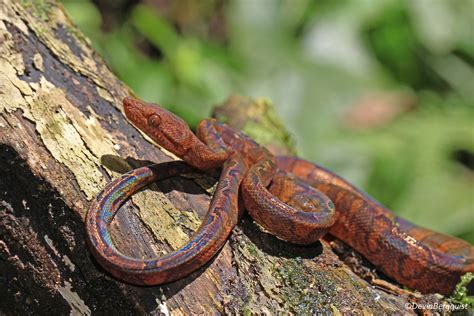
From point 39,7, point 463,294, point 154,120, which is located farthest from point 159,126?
point 463,294

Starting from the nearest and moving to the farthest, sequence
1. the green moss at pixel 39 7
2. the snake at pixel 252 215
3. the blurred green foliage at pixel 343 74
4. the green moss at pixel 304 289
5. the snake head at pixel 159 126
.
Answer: the snake at pixel 252 215
the green moss at pixel 304 289
the snake head at pixel 159 126
the green moss at pixel 39 7
the blurred green foliage at pixel 343 74

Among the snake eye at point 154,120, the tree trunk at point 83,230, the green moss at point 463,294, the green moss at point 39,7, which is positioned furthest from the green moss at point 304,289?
the green moss at point 39,7

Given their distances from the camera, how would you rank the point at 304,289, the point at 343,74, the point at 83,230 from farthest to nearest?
1. the point at 343,74
2. the point at 304,289
3. the point at 83,230

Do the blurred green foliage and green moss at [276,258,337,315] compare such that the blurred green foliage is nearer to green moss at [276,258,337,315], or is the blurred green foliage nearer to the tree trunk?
the tree trunk

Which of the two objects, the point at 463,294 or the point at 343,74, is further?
the point at 343,74

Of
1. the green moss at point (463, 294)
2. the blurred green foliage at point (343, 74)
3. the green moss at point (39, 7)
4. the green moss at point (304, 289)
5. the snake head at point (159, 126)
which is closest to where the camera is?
the green moss at point (304, 289)

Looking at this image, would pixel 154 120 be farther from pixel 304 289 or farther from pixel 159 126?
pixel 304 289

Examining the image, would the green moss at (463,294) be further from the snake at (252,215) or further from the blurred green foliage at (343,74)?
the blurred green foliage at (343,74)

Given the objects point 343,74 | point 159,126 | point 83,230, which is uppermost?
point 343,74
